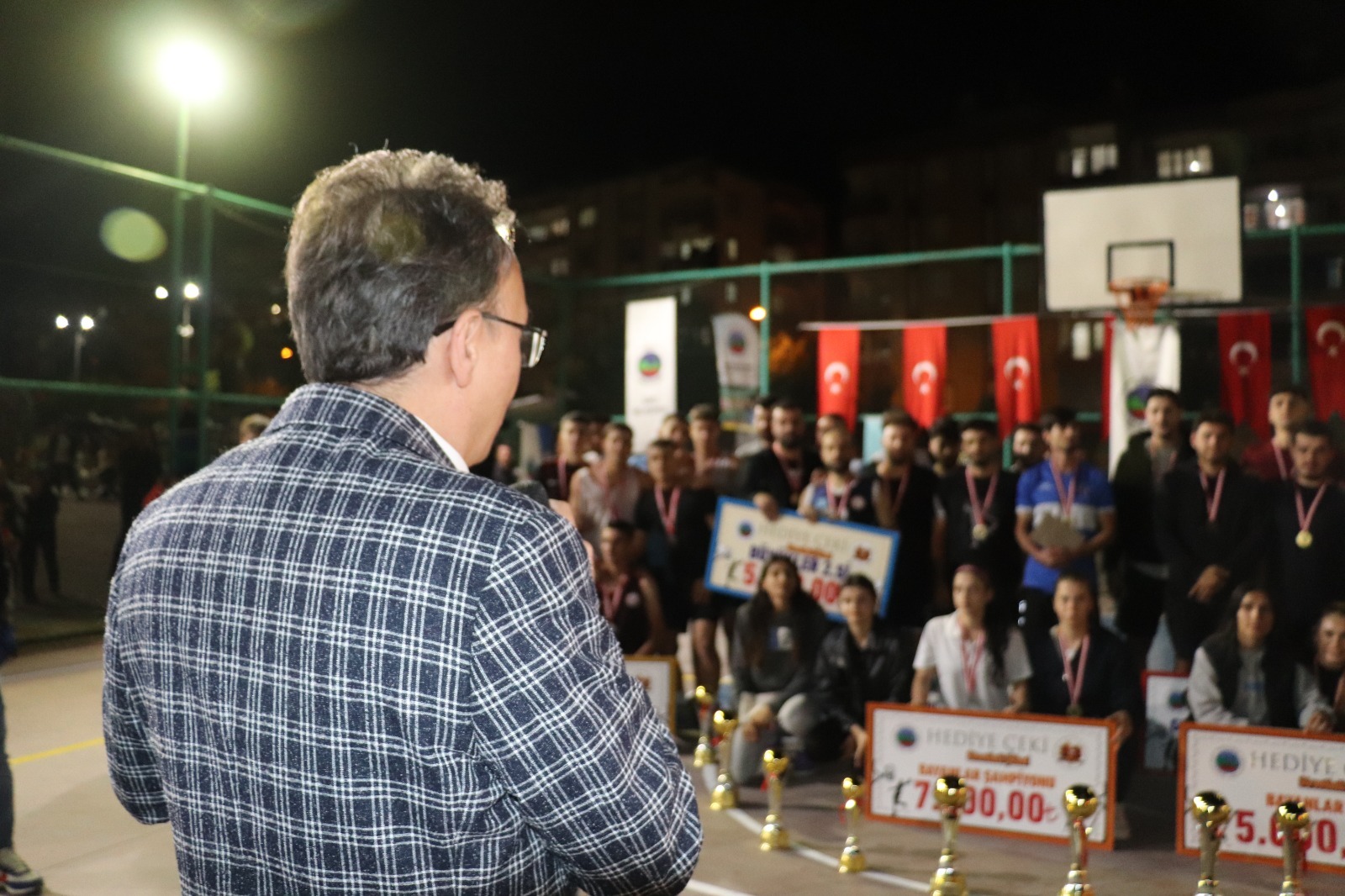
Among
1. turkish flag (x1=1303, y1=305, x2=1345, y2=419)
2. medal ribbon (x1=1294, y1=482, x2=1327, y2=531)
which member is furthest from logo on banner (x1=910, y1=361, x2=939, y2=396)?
medal ribbon (x1=1294, y1=482, x2=1327, y2=531)

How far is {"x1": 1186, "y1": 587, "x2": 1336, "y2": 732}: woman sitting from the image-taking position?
5.82 meters

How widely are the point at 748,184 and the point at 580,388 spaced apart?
6084cm

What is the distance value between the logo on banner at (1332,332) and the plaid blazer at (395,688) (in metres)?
9.11

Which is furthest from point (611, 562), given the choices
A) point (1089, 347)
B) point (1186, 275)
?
point (1089, 347)

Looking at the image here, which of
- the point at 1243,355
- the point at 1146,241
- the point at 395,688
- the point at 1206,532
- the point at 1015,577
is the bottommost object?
the point at 1015,577

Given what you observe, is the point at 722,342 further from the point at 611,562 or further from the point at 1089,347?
the point at 1089,347

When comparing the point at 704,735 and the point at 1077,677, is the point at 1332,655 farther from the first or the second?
the point at 704,735

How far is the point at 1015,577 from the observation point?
7145 millimetres

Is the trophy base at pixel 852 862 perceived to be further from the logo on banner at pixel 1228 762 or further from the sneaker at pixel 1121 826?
the logo on banner at pixel 1228 762

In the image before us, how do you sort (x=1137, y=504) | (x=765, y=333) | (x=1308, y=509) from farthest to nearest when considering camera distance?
(x=765, y=333) → (x=1137, y=504) → (x=1308, y=509)

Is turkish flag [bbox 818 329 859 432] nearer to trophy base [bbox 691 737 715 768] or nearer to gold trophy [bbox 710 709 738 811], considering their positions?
trophy base [bbox 691 737 715 768]

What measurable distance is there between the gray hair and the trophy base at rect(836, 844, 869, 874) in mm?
4520

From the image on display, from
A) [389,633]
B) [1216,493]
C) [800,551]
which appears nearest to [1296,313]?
[1216,493]

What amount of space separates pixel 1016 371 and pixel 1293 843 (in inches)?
222
